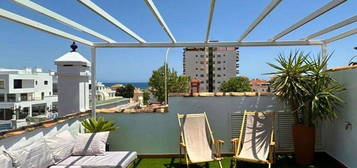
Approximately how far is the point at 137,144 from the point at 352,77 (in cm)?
457

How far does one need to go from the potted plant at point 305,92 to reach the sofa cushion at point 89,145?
3721mm

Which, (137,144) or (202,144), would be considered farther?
(137,144)

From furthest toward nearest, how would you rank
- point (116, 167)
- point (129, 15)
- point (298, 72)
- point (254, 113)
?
point (254, 113)
point (298, 72)
point (129, 15)
point (116, 167)

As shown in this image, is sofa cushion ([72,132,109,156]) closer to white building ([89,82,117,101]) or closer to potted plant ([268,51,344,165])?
white building ([89,82,117,101])

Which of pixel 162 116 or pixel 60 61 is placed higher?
pixel 60 61

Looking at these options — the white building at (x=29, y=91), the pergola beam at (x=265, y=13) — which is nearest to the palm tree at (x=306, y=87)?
the pergola beam at (x=265, y=13)

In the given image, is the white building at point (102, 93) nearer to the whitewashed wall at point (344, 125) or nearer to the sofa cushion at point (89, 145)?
the sofa cushion at point (89, 145)

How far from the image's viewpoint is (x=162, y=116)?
19.4ft

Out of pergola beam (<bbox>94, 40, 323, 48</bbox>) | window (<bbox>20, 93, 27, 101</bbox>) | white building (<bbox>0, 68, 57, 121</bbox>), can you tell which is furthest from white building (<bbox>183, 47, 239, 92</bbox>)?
pergola beam (<bbox>94, 40, 323, 48</bbox>)

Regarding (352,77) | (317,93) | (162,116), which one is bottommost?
(162,116)

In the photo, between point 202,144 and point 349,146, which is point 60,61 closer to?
point 202,144

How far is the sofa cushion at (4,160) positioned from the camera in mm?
3010

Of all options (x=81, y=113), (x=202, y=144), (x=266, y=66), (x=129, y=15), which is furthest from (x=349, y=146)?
(x=81, y=113)

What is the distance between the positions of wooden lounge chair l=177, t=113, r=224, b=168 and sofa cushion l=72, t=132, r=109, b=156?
1528 millimetres
